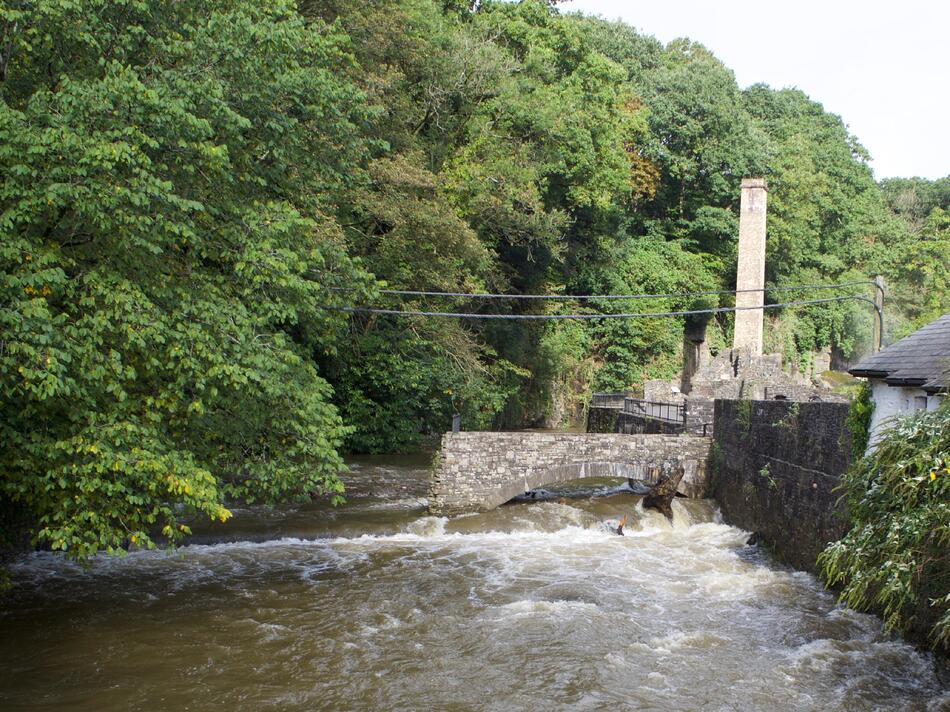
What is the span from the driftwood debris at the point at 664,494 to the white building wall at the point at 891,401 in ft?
22.2

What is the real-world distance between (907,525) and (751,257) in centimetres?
2813

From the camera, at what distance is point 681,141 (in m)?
39.6

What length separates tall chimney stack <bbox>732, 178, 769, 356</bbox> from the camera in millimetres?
34125

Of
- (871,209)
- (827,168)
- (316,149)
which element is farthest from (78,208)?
(871,209)

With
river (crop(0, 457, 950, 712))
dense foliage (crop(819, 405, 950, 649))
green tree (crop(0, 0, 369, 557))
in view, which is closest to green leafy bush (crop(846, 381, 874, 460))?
river (crop(0, 457, 950, 712))

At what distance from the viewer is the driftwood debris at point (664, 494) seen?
1883 centimetres

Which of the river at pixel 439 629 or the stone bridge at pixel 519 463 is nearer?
the river at pixel 439 629

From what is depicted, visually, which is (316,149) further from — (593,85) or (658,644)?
(593,85)

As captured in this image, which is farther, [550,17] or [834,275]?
[834,275]

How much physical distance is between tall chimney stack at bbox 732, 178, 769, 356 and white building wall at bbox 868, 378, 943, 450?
2194 cm

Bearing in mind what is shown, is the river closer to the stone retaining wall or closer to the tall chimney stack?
the stone retaining wall

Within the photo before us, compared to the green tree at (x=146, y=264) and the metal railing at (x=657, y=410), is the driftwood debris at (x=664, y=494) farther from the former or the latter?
the green tree at (x=146, y=264)

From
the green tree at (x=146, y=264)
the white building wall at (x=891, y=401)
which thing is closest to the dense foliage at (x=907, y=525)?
the white building wall at (x=891, y=401)

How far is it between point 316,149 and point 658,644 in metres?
8.88
